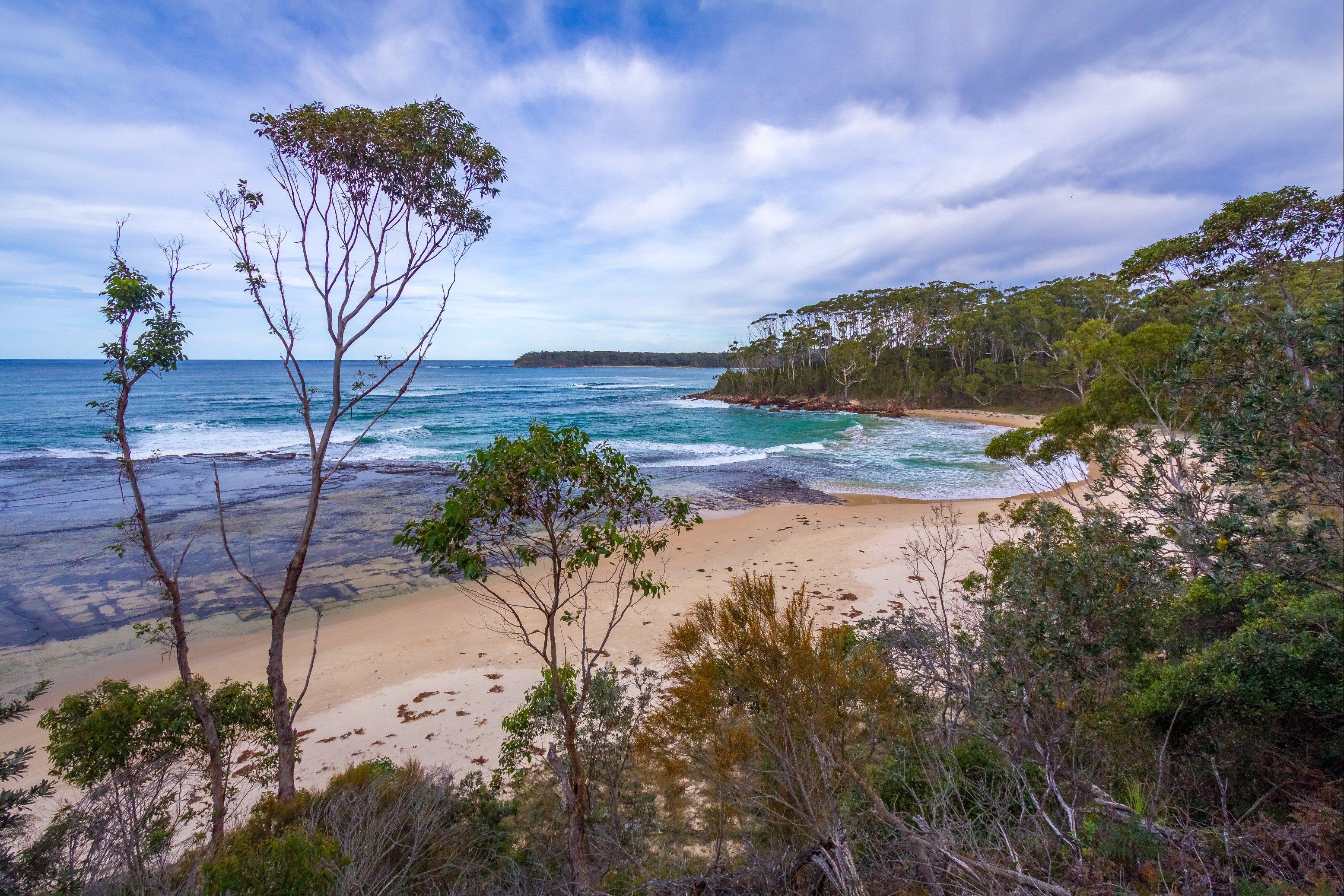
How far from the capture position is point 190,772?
542cm

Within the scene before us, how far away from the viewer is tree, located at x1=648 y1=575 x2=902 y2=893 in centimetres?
483

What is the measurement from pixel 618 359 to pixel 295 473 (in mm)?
164706

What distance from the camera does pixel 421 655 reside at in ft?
31.1

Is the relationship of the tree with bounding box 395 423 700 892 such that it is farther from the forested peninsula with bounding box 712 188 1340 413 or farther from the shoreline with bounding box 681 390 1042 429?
the shoreline with bounding box 681 390 1042 429

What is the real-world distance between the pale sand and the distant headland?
166m

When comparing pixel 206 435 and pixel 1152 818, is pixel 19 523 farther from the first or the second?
pixel 1152 818

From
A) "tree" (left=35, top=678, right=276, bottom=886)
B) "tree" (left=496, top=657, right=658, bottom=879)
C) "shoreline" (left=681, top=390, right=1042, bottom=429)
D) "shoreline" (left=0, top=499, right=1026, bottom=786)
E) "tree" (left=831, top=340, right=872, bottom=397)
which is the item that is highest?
"tree" (left=831, top=340, right=872, bottom=397)

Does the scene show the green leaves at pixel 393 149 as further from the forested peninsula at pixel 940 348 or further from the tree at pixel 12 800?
the forested peninsula at pixel 940 348

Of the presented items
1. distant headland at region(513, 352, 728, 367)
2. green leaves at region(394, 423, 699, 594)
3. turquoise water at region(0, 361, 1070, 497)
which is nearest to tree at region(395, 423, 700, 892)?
green leaves at region(394, 423, 699, 594)

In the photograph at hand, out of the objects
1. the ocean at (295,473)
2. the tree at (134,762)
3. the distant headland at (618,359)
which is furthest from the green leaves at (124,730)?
the distant headland at (618,359)

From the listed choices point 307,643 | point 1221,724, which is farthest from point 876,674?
point 307,643

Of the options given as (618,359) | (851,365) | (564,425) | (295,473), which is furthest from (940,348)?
(618,359)

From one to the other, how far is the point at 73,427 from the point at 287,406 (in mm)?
15367

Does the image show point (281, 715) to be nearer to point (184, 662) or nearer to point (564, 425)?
point (184, 662)
